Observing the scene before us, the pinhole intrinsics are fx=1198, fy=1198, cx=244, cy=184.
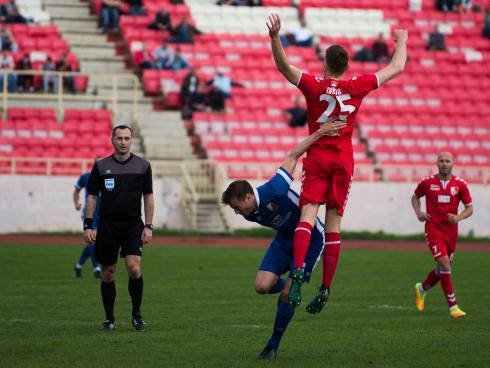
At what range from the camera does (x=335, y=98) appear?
36.5 feet

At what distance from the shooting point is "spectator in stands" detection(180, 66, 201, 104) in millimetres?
35469

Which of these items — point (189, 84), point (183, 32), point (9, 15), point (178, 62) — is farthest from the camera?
point (183, 32)

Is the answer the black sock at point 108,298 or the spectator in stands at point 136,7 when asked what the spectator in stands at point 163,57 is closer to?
the spectator in stands at point 136,7

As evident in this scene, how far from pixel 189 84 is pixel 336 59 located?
24.8 meters

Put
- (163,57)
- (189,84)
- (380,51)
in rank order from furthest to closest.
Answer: (380,51) → (163,57) → (189,84)

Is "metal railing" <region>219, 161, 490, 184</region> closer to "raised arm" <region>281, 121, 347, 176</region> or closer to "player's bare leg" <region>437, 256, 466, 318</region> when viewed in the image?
"player's bare leg" <region>437, 256, 466, 318</region>

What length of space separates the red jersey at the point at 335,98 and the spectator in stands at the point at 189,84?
2441cm

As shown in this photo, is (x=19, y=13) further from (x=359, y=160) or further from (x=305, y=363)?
(x=305, y=363)

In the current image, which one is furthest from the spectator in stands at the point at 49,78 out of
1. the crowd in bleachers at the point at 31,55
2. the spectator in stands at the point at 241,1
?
the spectator in stands at the point at 241,1

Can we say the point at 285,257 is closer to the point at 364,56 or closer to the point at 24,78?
the point at 24,78

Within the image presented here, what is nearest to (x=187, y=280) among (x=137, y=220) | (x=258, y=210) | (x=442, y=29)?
(x=137, y=220)

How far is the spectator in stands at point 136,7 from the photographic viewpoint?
3881 centimetres

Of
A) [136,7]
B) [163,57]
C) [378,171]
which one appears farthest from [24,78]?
[378,171]

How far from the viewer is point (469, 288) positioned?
18.7 m
